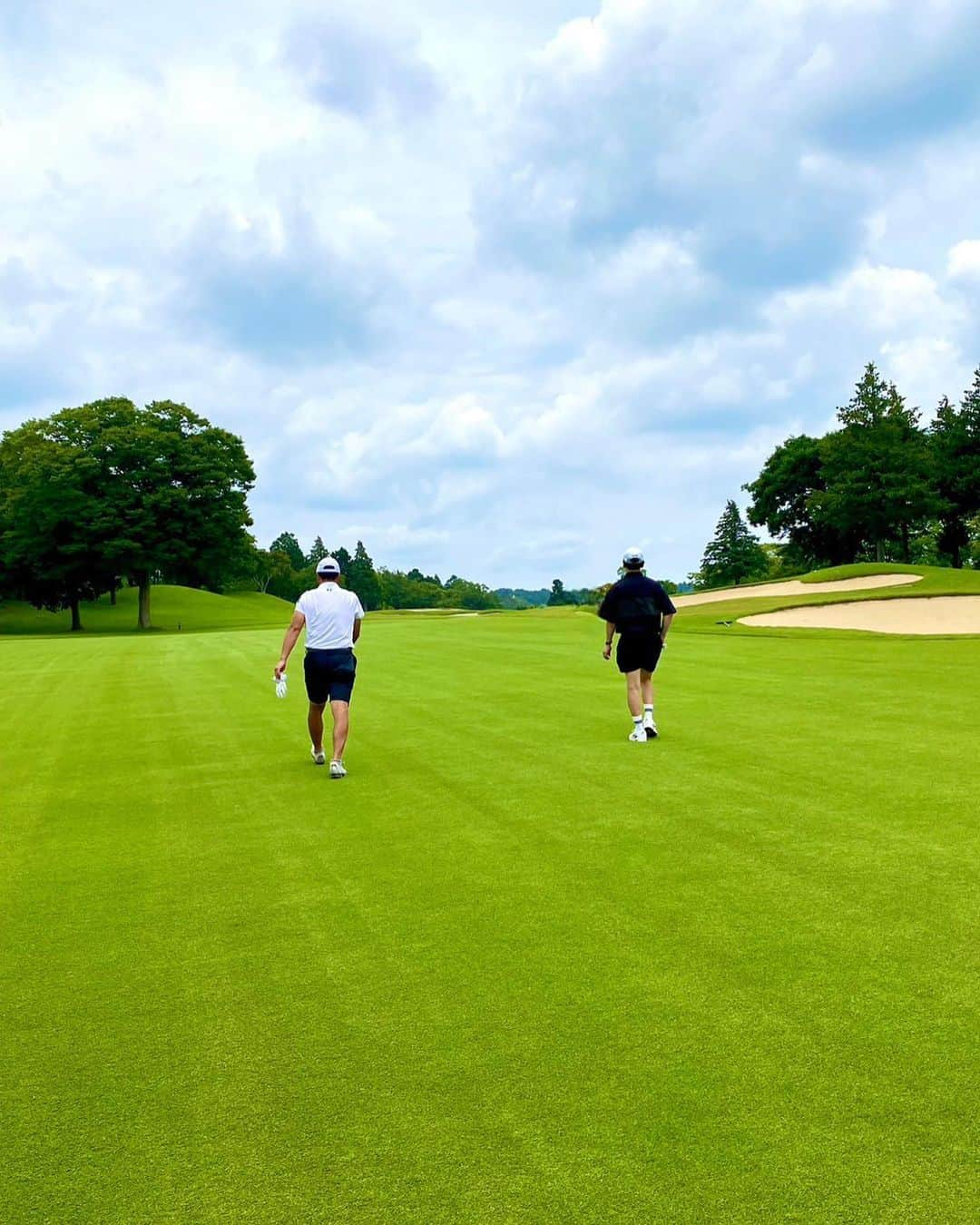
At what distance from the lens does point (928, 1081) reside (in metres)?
3.69

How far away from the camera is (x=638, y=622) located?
12.2m

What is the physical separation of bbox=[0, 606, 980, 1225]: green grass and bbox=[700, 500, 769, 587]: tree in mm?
129597

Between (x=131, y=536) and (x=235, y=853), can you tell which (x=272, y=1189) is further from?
(x=131, y=536)

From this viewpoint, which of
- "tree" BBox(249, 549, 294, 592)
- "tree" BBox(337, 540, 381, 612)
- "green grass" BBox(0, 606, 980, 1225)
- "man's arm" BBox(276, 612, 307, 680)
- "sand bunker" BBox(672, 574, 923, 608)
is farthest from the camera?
"tree" BBox(337, 540, 381, 612)

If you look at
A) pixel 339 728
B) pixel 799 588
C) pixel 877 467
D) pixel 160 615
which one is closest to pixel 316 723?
pixel 339 728

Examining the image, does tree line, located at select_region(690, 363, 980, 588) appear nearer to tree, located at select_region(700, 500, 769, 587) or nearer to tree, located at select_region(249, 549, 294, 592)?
tree, located at select_region(700, 500, 769, 587)

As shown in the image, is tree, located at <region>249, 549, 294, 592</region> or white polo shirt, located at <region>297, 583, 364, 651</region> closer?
white polo shirt, located at <region>297, 583, 364, 651</region>

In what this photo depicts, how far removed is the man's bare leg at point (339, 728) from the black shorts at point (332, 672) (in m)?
0.08

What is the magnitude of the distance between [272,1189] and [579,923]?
→ 8.57ft

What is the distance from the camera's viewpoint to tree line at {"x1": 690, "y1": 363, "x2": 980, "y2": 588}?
67625 mm

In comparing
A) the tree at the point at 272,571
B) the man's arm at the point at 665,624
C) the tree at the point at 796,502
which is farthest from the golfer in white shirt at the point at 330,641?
the tree at the point at 272,571

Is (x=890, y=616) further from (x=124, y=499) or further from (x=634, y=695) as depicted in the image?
(x=124, y=499)

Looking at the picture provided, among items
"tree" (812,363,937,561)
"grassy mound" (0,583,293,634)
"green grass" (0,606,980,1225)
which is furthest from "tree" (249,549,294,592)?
"green grass" (0,606,980,1225)

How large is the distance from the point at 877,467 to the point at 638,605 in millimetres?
62002
